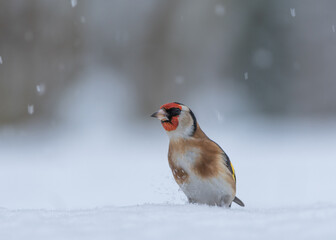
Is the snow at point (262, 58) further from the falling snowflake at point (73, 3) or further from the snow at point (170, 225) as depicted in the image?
the snow at point (170, 225)

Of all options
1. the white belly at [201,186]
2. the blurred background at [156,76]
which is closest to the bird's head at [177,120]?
the white belly at [201,186]

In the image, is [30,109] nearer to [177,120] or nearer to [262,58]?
[262,58]

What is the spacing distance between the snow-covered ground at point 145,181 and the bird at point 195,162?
0.21 meters

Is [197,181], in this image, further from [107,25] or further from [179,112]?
[107,25]

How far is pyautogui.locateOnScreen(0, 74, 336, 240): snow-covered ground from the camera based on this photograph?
2332 mm

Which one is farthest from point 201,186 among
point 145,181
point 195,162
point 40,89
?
point 40,89

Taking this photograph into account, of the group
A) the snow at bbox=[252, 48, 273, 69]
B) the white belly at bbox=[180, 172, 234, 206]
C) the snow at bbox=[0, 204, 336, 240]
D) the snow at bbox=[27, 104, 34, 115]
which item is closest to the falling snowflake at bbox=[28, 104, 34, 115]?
the snow at bbox=[27, 104, 34, 115]

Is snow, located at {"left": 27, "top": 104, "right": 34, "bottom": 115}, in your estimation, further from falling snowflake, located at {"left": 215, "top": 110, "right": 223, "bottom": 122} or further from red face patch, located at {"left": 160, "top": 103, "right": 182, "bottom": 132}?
red face patch, located at {"left": 160, "top": 103, "right": 182, "bottom": 132}

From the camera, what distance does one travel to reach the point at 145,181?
770 cm

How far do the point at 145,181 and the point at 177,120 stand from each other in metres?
4.35

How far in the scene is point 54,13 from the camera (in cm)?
1265

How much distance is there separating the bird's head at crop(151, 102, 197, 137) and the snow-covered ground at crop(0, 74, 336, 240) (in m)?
0.47

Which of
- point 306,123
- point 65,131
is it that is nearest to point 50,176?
point 65,131

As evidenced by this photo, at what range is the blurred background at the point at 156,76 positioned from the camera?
11406 millimetres
